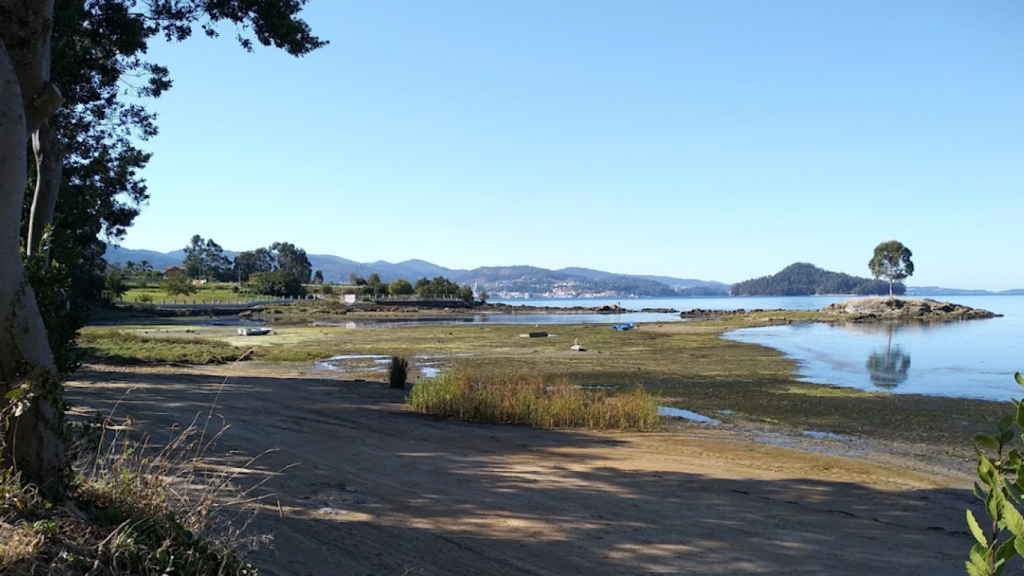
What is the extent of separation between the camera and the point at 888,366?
31688 millimetres

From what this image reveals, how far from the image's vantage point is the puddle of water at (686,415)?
16.1 meters

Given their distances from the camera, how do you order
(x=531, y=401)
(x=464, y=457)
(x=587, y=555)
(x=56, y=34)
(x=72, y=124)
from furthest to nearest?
(x=72, y=124), (x=531, y=401), (x=56, y=34), (x=464, y=457), (x=587, y=555)

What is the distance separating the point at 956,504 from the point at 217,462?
8804 mm

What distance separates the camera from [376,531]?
598 cm

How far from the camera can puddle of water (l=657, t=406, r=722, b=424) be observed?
632 inches

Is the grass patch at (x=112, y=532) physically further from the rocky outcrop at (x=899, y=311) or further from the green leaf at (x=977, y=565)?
the rocky outcrop at (x=899, y=311)

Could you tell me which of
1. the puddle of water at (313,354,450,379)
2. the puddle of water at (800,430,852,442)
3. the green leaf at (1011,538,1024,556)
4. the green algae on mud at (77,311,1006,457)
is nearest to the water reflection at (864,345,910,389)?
the green algae on mud at (77,311,1006,457)

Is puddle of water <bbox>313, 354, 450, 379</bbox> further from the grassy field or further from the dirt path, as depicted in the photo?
the grassy field

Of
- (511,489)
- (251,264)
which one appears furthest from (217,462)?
(251,264)

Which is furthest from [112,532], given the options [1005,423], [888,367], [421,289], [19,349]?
[421,289]

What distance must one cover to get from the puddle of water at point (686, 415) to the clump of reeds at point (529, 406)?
215 cm

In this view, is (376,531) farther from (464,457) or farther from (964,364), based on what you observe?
(964,364)

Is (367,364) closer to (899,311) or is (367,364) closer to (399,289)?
(899,311)

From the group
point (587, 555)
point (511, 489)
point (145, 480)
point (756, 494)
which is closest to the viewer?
point (145, 480)
